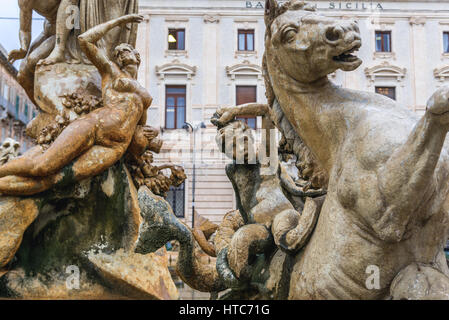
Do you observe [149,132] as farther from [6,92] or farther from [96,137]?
[6,92]

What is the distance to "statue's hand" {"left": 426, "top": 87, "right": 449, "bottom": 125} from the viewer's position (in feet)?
4.43

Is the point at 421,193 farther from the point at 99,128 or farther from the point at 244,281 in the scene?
the point at 99,128

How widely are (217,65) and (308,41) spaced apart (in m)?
22.6

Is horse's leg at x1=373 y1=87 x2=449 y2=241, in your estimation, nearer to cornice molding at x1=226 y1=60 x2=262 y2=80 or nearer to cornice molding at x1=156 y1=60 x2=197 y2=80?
cornice molding at x1=226 y1=60 x2=262 y2=80

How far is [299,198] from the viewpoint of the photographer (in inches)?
93.5

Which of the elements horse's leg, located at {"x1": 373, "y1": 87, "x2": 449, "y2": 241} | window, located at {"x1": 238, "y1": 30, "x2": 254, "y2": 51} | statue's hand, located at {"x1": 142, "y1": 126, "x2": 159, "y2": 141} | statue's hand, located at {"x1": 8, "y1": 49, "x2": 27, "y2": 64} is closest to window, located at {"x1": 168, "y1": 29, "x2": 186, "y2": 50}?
window, located at {"x1": 238, "y1": 30, "x2": 254, "y2": 51}

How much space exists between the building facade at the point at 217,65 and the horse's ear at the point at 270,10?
58.4 ft

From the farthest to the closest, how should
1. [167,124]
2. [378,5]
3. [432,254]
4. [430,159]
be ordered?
1. [167,124]
2. [378,5]
3. [432,254]
4. [430,159]

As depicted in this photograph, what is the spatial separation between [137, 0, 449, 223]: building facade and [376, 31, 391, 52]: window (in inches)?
1.6

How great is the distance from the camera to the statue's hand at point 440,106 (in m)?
1.35

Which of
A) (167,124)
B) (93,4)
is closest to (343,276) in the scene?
(93,4)

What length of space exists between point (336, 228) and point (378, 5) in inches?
778

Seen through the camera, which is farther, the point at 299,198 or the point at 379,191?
the point at 299,198

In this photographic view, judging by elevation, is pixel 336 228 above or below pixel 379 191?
below
